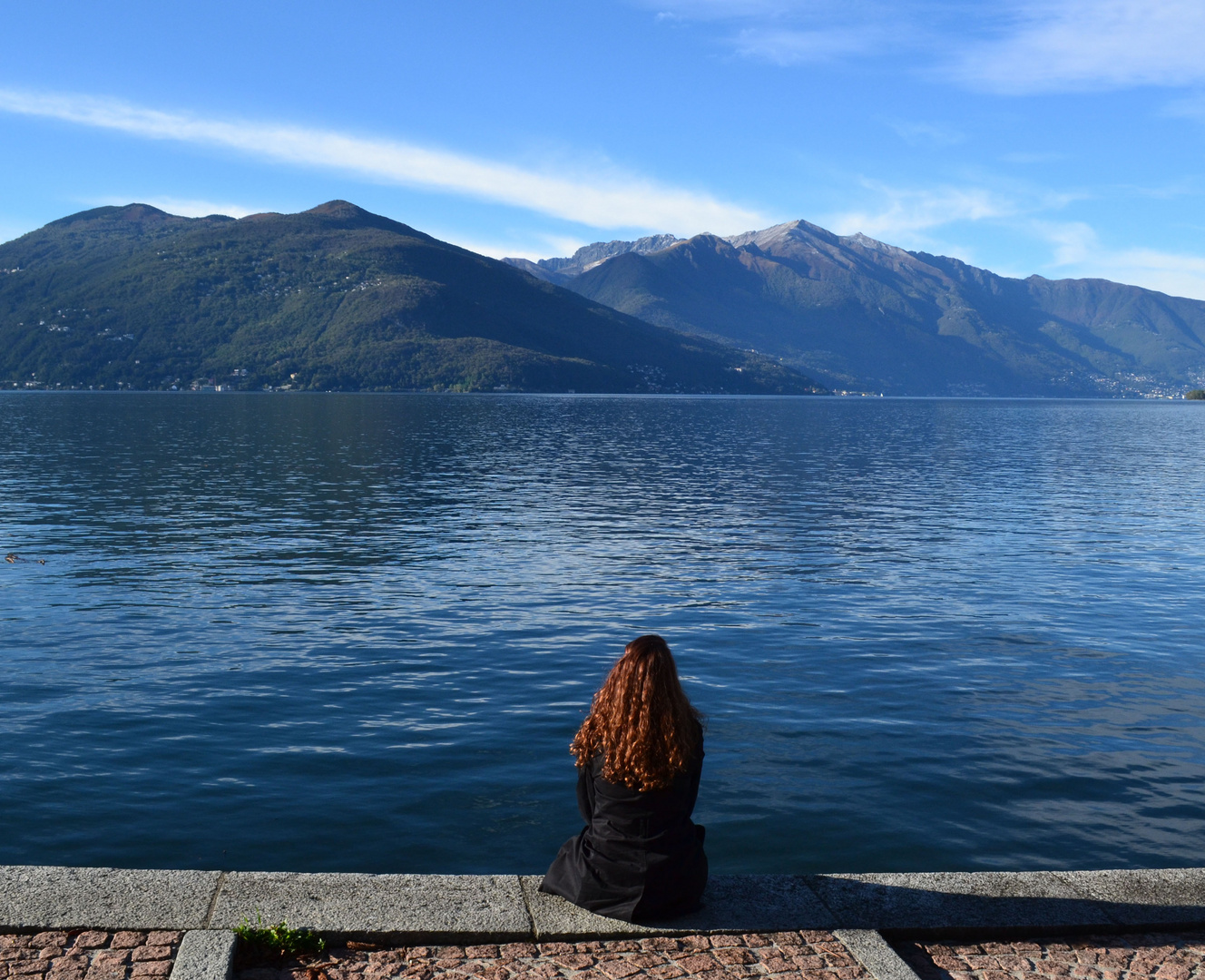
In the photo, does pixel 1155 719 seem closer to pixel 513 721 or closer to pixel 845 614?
pixel 845 614

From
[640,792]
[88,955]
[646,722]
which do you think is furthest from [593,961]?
[88,955]

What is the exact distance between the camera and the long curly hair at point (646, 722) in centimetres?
727

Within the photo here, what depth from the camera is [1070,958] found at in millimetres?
7320

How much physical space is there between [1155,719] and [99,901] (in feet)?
47.8

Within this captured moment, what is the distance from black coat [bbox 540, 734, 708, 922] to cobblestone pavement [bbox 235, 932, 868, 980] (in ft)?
0.95

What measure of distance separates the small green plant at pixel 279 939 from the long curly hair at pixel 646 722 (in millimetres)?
2266

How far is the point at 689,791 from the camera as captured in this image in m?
7.53

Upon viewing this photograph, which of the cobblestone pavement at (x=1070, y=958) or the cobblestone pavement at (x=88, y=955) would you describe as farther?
the cobblestone pavement at (x=1070, y=958)

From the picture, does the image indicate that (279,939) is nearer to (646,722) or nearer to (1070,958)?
(646,722)

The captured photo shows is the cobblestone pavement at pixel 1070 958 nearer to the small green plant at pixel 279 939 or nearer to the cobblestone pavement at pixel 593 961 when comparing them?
the cobblestone pavement at pixel 593 961

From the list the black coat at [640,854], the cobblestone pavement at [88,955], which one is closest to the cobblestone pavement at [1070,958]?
the black coat at [640,854]

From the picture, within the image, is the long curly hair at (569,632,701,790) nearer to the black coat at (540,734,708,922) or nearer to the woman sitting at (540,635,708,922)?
the woman sitting at (540,635,708,922)

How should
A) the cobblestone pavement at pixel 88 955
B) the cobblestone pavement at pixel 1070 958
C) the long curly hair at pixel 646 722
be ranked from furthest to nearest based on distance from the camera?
the long curly hair at pixel 646 722, the cobblestone pavement at pixel 1070 958, the cobblestone pavement at pixel 88 955

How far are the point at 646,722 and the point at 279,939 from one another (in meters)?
2.85
